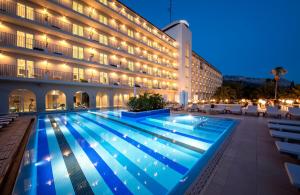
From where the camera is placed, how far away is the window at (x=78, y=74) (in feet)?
57.8

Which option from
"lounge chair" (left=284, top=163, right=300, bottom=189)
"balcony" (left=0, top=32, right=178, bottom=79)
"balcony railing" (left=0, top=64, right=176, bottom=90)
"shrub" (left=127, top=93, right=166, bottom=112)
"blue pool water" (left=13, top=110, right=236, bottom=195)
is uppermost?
"balcony" (left=0, top=32, right=178, bottom=79)

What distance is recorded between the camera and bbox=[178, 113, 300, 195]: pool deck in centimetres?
270

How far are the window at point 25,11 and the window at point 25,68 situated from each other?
4.17 meters

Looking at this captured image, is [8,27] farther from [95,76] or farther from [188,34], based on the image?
[188,34]

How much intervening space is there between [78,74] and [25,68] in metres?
5.09

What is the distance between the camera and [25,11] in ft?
45.3

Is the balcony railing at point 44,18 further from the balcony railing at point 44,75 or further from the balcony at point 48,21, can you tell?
the balcony railing at point 44,75

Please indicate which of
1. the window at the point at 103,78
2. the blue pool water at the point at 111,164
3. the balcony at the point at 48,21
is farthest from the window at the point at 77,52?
the blue pool water at the point at 111,164

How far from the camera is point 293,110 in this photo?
10570mm

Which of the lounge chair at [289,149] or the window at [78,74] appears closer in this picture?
the lounge chair at [289,149]

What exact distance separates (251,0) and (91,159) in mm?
144826

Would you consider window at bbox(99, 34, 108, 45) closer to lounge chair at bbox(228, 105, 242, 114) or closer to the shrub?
the shrub

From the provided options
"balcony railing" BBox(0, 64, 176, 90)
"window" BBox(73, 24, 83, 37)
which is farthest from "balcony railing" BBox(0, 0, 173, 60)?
"balcony railing" BBox(0, 64, 176, 90)

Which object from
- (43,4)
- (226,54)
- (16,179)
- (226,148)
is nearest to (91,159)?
(16,179)
